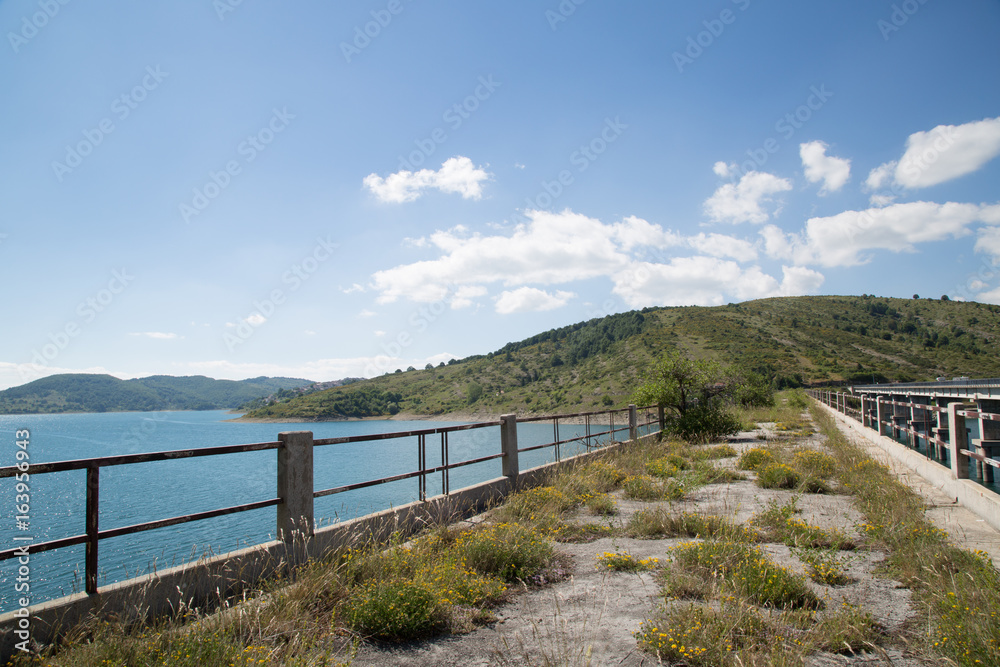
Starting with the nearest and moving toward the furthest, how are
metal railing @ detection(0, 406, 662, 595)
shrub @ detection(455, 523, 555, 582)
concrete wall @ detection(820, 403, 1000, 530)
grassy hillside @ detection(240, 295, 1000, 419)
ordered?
metal railing @ detection(0, 406, 662, 595)
shrub @ detection(455, 523, 555, 582)
concrete wall @ detection(820, 403, 1000, 530)
grassy hillside @ detection(240, 295, 1000, 419)

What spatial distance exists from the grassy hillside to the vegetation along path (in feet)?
177

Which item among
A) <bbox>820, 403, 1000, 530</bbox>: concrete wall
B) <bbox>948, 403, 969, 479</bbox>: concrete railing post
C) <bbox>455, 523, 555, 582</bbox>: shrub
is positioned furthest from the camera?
<bbox>948, 403, 969, 479</bbox>: concrete railing post

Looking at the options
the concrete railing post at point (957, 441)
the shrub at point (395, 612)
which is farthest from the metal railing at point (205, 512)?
the concrete railing post at point (957, 441)

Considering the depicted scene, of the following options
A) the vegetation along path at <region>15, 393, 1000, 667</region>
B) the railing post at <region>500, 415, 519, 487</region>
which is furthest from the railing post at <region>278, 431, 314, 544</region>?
the railing post at <region>500, 415, 519, 487</region>

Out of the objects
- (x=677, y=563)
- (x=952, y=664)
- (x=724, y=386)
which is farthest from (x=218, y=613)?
(x=724, y=386)

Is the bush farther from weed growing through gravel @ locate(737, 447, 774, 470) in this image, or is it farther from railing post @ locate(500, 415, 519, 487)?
railing post @ locate(500, 415, 519, 487)

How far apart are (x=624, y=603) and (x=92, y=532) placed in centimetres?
426

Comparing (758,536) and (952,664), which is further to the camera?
(758,536)

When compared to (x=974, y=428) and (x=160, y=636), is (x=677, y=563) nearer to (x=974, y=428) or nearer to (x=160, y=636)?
(x=160, y=636)

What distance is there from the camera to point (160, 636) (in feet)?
11.3

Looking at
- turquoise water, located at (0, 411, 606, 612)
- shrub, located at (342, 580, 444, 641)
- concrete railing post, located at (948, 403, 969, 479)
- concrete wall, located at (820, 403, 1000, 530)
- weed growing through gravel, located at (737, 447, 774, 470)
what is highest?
concrete railing post, located at (948, 403, 969, 479)

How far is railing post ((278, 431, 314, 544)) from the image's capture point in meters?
5.37

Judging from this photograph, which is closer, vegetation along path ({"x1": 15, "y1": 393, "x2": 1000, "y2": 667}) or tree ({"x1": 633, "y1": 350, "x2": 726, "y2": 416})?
vegetation along path ({"x1": 15, "y1": 393, "x2": 1000, "y2": 667})

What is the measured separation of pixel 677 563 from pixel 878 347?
328ft
